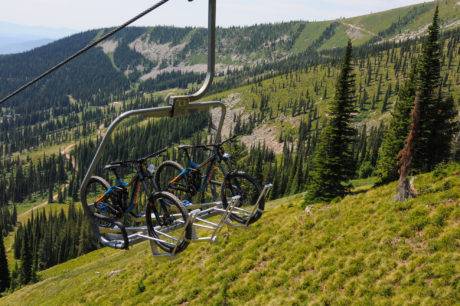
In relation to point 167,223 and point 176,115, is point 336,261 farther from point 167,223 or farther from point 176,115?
point 176,115

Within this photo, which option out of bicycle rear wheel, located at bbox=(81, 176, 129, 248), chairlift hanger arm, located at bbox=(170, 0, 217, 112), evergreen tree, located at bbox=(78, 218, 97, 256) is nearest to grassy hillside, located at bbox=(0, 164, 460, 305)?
bicycle rear wheel, located at bbox=(81, 176, 129, 248)

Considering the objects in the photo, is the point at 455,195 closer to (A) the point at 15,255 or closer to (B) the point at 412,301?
(B) the point at 412,301

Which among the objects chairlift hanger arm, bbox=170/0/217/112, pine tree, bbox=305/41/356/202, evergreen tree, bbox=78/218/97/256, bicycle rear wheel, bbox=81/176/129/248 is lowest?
evergreen tree, bbox=78/218/97/256

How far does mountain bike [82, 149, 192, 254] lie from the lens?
28.5 ft

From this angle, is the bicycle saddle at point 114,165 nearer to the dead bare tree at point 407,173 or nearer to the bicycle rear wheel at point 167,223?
the bicycle rear wheel at point 167,223

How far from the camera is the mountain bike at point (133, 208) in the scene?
869 centimetres

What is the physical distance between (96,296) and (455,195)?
94.1 feet

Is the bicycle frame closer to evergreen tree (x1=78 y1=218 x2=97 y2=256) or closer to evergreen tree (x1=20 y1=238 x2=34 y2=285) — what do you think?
evergreen tree (x1=20 y1=238 x2=34 y2=285)

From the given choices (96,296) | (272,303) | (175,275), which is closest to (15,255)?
(96,296)

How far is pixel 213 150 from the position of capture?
10484mm

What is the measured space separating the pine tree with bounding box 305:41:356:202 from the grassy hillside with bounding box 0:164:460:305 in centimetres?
1373

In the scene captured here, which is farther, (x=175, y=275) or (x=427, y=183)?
(x=175, y=275)

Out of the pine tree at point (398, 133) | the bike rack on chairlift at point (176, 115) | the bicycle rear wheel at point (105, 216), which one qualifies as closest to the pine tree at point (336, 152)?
the pine tree at point (398, 133)

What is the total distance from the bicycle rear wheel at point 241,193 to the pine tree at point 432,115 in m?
41.7
